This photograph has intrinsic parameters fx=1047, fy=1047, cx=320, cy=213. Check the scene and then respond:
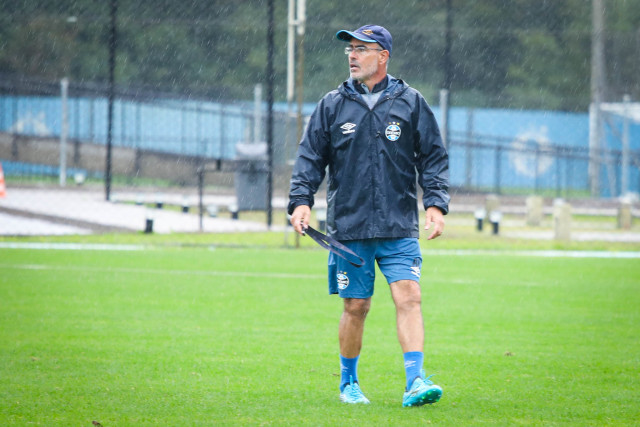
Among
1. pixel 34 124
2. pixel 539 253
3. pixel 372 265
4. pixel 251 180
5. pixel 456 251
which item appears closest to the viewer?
pixel 372 265

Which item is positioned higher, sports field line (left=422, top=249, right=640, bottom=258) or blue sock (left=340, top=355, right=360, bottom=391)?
sports field line (left=422, top=249, right=640, bottom=258)

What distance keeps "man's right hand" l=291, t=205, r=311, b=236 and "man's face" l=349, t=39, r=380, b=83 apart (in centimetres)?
75

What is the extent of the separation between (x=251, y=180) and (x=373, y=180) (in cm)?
1855

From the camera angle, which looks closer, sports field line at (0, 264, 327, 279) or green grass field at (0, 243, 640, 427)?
green grass field at (0, 243, 640, 427)

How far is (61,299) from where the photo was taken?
9953 millimetres

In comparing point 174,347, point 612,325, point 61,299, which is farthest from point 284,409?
point 61,299

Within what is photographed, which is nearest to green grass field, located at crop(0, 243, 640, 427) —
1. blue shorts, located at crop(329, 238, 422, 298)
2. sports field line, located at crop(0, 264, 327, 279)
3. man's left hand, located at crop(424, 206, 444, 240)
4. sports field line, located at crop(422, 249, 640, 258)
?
sports field line, located at crop(0, 264, 327, 279)

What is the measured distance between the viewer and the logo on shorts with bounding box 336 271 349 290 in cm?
554

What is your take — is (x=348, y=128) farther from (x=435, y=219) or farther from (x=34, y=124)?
(x=34, y=124)

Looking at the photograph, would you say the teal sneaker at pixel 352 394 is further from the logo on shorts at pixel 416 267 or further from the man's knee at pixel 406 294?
the logo on shorts at pixel 416 267

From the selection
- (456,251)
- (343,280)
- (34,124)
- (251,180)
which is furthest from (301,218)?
(34,124)

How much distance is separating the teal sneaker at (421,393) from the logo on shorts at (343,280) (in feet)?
2.04

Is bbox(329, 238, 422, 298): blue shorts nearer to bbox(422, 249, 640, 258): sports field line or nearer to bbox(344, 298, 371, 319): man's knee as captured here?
bbox(344, 298, 371, 319): man's knee

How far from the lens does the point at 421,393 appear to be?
5.27m
